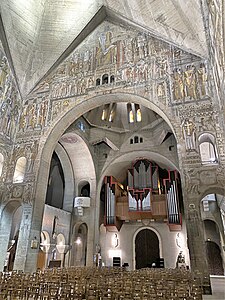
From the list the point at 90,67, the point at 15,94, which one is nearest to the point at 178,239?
the point at 90,67

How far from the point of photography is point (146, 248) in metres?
20.3

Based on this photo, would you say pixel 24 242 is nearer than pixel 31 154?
Yes

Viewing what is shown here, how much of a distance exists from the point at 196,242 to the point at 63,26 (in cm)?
1394

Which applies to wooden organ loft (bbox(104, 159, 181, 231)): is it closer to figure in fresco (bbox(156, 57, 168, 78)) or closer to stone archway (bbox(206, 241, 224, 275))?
stone archway (bbox(206, 241, 224, 275))

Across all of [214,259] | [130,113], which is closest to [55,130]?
[130,113]

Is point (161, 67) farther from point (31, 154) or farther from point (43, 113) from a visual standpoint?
point (31, 154)

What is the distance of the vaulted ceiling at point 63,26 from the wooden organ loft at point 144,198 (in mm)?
9966

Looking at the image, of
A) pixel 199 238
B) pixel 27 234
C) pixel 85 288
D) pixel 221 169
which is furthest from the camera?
pixel 27 234

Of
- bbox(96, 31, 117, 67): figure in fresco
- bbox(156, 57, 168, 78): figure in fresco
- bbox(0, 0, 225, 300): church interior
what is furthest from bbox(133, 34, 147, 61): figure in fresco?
bbox(96, 31, 117, 67): figure in fresco

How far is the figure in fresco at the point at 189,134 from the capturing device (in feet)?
34.2

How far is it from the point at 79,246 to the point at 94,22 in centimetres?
1686

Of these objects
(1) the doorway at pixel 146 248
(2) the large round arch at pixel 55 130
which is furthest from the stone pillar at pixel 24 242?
(1) the doorway at pixel 146 248

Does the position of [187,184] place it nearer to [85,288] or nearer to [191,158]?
[191,158]

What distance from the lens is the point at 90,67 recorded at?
14906 mm
